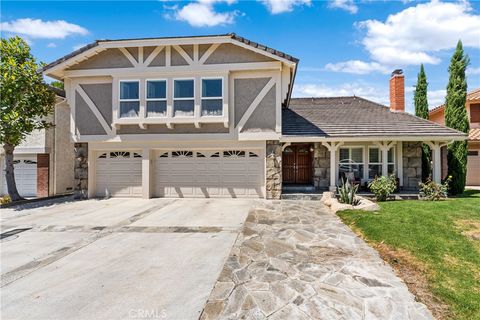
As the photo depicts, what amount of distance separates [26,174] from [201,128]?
1066cm

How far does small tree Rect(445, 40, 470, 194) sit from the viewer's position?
13039mm

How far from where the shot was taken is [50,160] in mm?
13969

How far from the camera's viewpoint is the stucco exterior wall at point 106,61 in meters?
12.1

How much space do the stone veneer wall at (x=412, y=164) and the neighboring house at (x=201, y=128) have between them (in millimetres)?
46

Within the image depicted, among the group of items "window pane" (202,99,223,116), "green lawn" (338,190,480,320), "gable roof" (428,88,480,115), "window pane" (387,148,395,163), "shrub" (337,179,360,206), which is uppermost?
"gable roof" (428,88,480,115)

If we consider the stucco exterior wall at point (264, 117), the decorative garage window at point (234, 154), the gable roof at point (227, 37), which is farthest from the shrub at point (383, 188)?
the gable roof at point (227, 37)

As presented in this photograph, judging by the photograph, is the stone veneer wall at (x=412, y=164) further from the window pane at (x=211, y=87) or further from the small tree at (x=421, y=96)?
the window pane at (x=211, y=87)

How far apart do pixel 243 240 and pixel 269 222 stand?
1.82 metres

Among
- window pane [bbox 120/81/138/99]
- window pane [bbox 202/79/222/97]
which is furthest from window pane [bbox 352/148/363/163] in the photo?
window pane [bbox 120/81/138/99]

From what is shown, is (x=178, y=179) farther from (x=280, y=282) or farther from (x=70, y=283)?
(x=280, y=282)

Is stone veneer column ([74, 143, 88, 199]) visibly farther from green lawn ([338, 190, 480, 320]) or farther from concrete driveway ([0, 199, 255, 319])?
green lawn ([338, 190, 480, 320])

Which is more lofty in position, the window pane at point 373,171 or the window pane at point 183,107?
the window pane at point 183,107

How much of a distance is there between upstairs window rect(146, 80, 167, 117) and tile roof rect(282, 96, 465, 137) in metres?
5.87

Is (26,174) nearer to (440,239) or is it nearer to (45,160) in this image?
(45,160)
